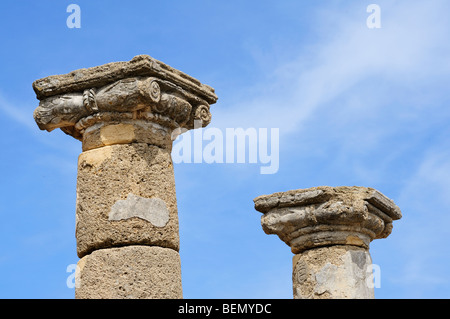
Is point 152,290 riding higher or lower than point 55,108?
lower

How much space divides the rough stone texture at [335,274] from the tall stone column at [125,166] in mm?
3768

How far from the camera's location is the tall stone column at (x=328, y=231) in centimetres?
1088

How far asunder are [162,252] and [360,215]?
13.4ft

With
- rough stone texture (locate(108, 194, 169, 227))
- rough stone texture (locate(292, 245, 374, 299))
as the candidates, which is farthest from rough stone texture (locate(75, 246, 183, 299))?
rough stone texture (locate(292, 245, 374, 299))

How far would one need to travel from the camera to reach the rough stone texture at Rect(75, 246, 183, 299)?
744cm

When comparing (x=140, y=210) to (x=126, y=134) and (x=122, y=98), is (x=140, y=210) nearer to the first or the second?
(x=126, y=134)

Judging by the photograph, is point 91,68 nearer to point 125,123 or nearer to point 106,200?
point 125,123

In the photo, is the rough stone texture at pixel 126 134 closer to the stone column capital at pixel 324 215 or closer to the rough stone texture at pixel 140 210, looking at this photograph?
the rough stone texture at pixel 140 210

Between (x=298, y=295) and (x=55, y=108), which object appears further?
(x=298, y=295)

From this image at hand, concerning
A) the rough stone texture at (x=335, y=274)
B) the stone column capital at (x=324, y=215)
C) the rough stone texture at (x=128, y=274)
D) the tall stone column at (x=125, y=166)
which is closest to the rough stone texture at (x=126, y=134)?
the tall stone column at (x=125, y=166)
